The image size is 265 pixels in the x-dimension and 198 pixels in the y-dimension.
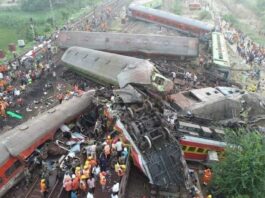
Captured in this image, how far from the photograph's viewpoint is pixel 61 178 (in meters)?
16.6

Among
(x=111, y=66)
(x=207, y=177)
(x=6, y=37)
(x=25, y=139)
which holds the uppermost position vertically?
(x=111, y=66)

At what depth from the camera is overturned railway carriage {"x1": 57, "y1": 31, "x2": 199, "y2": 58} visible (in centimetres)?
3163

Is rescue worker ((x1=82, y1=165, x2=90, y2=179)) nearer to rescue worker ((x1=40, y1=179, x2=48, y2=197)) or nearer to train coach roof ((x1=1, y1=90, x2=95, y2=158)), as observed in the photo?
rescue worker ((x1=40, y1=179, x2=48, y2=197))

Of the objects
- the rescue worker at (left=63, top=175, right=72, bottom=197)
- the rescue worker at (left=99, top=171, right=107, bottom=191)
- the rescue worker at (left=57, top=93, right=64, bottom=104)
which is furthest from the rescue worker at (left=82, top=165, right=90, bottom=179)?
the rescue worker at (left=57, top=93, right=64, bottom=104)

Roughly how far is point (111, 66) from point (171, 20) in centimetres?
1842

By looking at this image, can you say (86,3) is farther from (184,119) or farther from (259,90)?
(184,119)

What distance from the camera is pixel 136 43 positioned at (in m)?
32.4

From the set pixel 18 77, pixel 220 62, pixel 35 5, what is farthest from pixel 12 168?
pixel 35 5

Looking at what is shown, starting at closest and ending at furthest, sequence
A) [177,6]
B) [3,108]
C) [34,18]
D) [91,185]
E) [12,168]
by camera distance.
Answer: [91,185], [12,168], [3,108], [34,18], [177,6]

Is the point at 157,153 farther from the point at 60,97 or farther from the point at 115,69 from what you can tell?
the point at 60,97

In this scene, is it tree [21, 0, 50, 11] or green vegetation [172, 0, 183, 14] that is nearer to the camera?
green vegetation [172, 0, 183, 14]

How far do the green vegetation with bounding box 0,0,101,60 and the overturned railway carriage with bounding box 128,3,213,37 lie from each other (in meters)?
10.2

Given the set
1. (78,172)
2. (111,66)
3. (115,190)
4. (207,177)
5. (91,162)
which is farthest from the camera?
(111,66)

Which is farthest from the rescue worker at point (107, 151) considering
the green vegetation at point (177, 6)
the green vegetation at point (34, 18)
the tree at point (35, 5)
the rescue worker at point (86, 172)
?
the tree at point (35, 5)
